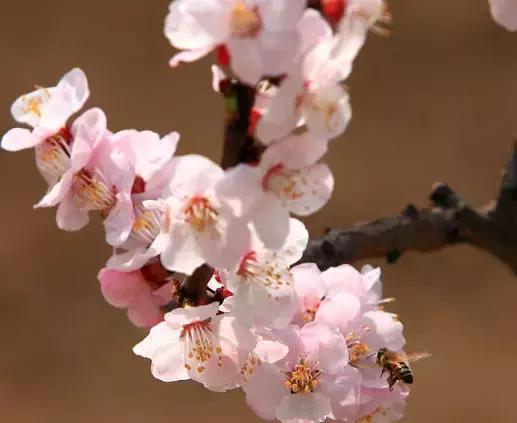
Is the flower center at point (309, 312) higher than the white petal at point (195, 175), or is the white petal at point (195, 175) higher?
the white petal at point (195, 175)

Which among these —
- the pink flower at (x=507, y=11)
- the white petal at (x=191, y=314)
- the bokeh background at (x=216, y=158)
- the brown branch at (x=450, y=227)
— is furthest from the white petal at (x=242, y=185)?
the bokeh background at (x=216, y=158)

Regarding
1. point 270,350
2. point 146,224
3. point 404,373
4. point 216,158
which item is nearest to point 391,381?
point 404,373

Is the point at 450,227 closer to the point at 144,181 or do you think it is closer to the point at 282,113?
the point at 144,181

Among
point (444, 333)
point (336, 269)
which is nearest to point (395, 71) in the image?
point (444, 333)

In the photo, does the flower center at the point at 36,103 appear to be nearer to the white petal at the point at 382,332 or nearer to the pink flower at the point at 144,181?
the pink flower at the point at 144,181

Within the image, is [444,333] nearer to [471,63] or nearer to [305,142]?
[471,63]

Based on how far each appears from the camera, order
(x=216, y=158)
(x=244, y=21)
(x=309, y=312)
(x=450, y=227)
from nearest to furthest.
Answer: (x=244, y=21) → (x=309, y=312) → (x=450, y=227) → (x=216, y=158)

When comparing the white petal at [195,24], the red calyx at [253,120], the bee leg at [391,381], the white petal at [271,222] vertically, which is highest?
the white petal at [195,24]
